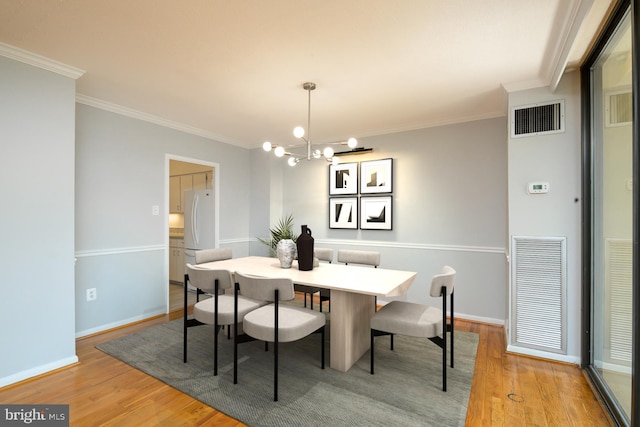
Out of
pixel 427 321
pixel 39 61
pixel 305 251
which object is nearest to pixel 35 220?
pixel 39 61

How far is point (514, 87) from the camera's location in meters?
2.83

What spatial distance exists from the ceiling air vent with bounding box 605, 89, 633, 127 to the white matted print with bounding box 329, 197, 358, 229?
9.49 feet

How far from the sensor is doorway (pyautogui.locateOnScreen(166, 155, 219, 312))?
4.79 metres

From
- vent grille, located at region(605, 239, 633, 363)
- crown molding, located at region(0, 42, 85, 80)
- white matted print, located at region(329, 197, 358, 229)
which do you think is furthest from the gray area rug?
crown molding, located at region(0, 42, 85, 80)

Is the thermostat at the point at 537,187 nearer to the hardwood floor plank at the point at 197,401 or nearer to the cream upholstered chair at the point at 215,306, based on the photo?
the hardwood floor plank at the point at 197,401

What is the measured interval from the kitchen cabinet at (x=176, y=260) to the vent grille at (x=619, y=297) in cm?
556

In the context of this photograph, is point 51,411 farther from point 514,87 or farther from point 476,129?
point 476,129

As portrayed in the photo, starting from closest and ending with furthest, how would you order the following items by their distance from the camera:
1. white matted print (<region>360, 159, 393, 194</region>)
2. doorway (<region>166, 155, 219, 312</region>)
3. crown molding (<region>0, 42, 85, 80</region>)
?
crown molding (<region>0, 42, 85, 80</region>)
white matted print (<region>360, 159, 393, 194</region>)
doorway (<region>166, 155, 219, 312</region>)

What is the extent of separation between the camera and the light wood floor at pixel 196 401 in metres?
1.90

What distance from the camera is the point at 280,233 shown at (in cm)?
482

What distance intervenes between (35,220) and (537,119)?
431 centimetres

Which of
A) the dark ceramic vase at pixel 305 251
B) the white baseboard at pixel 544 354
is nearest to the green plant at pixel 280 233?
the dark ceramic vase at pixel 305 251

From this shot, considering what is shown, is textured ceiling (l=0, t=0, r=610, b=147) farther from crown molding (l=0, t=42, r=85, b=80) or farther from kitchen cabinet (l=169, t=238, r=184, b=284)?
kitchen cabinet (l=169, t=238, r=184, b=284)

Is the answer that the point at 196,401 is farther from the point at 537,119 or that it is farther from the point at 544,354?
the point at 537,119
